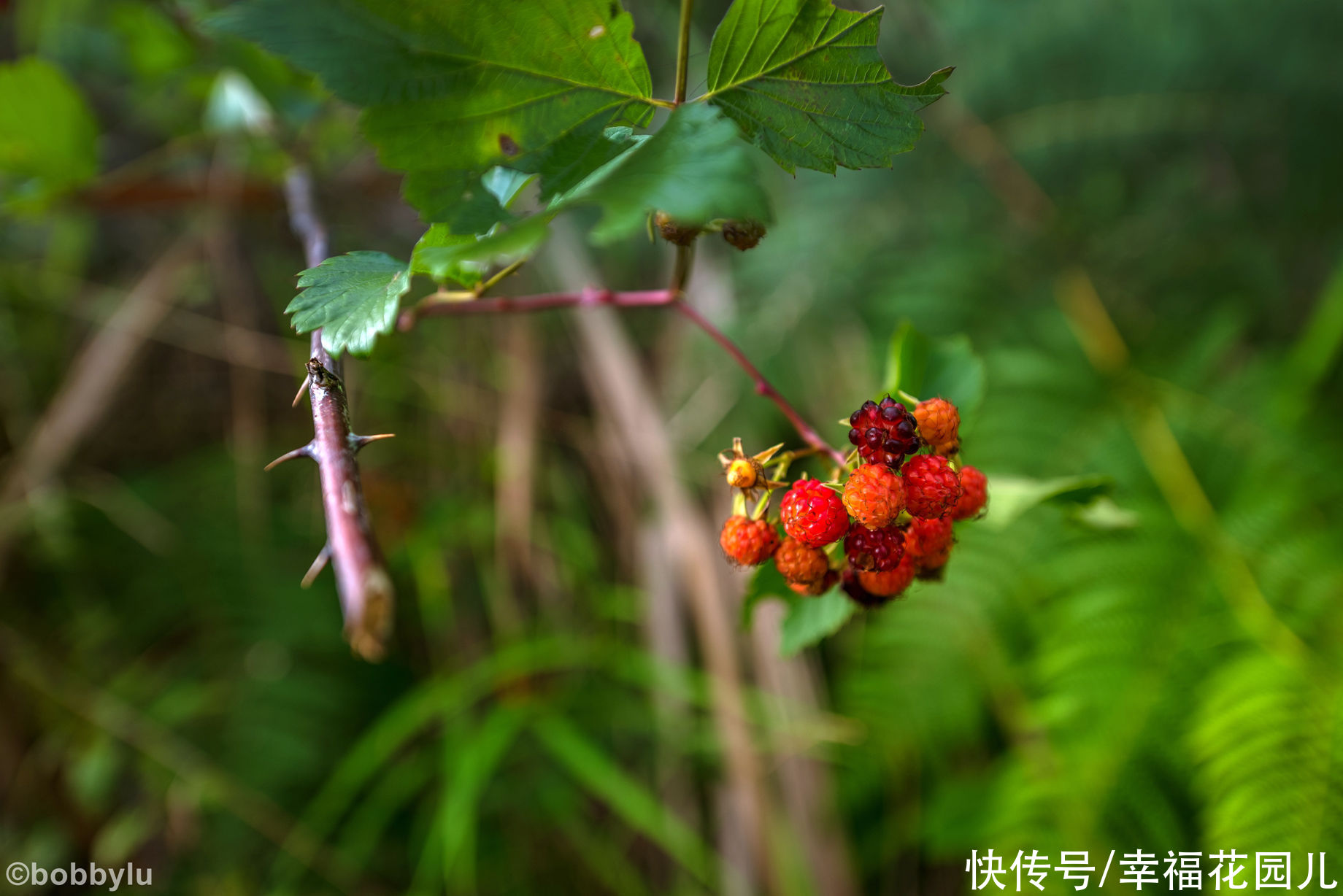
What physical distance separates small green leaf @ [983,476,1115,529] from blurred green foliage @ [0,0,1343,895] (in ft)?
1.73

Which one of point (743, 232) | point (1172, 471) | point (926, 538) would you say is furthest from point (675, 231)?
point (1172, 471)

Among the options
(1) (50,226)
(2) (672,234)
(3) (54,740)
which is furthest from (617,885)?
(1) (50,226)

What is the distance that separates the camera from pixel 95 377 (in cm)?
153

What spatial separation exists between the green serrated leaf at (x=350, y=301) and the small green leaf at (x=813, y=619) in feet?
1.17

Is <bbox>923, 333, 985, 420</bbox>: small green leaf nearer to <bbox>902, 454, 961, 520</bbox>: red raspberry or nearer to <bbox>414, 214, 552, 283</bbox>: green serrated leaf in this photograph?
<bbox>902, 454, 961, 520</bbox>: red raspberry

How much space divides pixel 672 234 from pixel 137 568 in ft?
5.52

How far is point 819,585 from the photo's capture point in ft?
1.70

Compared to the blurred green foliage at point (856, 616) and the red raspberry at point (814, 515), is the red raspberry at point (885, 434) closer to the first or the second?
the red raspberry at point (814, 515)

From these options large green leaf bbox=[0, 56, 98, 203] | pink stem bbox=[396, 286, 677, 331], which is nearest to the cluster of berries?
pink stem bbox=[396, 286, 677, 331]

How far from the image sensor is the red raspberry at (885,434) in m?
0.47

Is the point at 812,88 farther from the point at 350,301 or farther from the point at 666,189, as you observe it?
the point at 350,301

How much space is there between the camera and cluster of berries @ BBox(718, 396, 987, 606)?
472 mm

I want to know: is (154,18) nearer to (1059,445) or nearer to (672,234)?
(672,234)

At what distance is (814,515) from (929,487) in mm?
72
